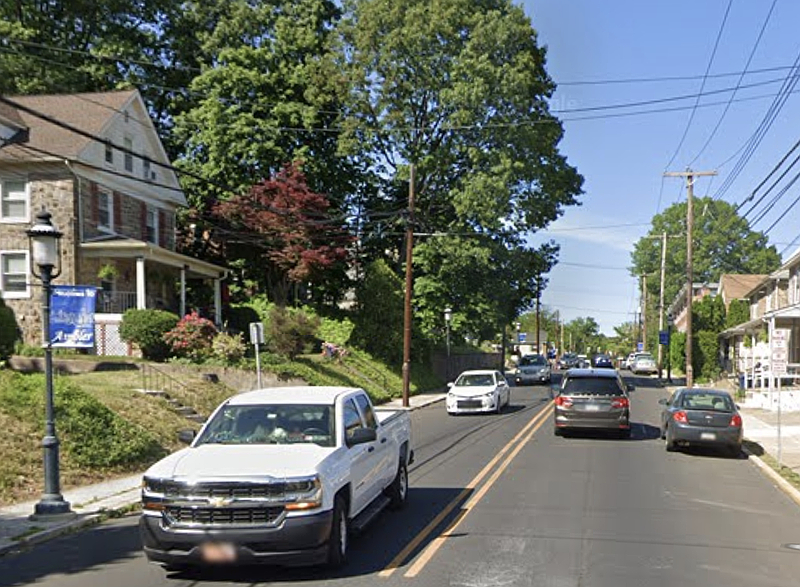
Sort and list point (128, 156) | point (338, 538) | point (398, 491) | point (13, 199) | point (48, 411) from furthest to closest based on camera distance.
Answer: point (128, 156) → point (13, 199) → point (48, 411) → point (398, 491) → point (338, 538)

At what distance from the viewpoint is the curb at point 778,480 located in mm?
12553

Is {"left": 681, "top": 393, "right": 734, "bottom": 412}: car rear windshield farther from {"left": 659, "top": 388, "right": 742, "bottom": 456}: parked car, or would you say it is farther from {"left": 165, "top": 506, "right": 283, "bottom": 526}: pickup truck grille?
{"left": 165, "top": 506, "right": 283, "bottom": 526}: pickup truck grille

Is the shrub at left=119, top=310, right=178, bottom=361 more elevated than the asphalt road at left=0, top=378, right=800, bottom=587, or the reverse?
the shrub at left=119, top=310, right=178, bottom=361

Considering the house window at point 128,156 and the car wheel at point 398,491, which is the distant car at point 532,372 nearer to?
the house window at point 128,156

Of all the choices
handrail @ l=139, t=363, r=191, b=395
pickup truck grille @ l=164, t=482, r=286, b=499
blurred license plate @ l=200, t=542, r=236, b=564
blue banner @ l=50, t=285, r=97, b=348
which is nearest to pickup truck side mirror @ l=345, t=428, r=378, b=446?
pickup truck grille @ l=164, t=482, r=286, b=499

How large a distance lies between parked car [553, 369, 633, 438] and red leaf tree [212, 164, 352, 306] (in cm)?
1770

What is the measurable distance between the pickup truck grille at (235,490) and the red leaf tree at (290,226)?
88.7 ft

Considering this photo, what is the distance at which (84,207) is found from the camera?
29.3m

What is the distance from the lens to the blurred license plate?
22.6 ft

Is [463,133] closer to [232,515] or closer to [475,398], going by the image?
[475,398]

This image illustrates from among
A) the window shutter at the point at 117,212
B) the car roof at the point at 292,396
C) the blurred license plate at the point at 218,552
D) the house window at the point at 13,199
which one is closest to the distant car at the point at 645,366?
the window shutter at the point at 117,212

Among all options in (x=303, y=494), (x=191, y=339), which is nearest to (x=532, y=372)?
(x=191, y=339)

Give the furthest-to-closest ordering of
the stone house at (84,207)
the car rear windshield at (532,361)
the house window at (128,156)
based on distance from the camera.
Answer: the car rear windshield at (532,361)
the house window at (128,156)
the stone house at (84,207)

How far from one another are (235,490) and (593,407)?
1351 cm
